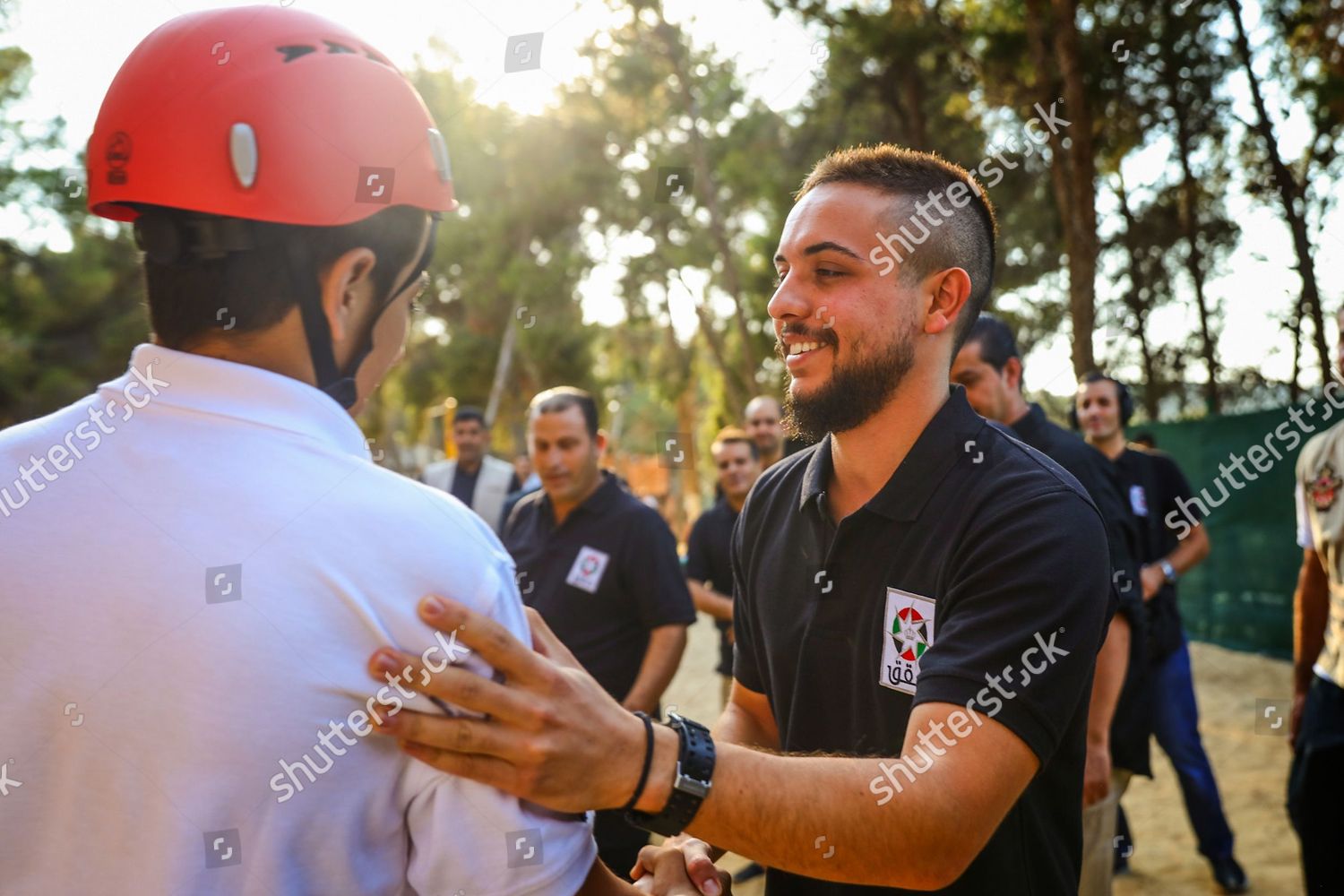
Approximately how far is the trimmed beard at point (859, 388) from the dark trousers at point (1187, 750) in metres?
3.81

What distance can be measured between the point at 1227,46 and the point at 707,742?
17.7 meters

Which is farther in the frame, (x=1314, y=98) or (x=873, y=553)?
(x=1314, y=98)

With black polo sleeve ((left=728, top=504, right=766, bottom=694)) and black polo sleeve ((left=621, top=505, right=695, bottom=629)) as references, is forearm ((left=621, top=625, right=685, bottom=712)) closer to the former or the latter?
black polo sleeve ((left=621, top=505, right=695, bottom=629))

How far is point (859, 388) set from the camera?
214cm

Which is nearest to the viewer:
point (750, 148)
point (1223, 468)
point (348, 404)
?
point (348, 404)

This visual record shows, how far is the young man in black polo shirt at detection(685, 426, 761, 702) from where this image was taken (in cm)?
638

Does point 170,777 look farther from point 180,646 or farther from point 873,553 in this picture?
point 873,553

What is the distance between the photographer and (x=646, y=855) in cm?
210

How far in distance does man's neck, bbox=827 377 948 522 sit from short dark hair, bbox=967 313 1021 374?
6.90 feet

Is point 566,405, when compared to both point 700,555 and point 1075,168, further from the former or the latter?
point 1075,168

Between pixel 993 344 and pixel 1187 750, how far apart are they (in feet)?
8.91

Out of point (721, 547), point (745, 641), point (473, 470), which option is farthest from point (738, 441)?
point (745, 641)

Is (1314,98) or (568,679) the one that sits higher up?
(1314,98)

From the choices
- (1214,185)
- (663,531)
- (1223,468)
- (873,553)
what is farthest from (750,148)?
(873,553)
